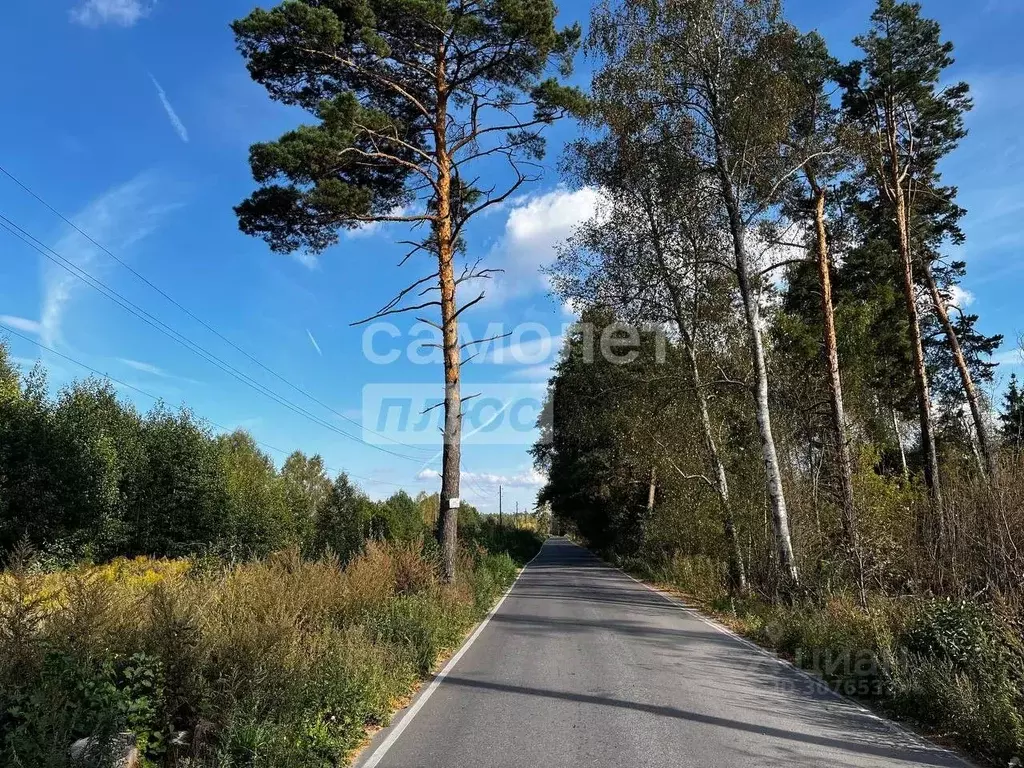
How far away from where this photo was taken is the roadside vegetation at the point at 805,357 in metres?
9.09

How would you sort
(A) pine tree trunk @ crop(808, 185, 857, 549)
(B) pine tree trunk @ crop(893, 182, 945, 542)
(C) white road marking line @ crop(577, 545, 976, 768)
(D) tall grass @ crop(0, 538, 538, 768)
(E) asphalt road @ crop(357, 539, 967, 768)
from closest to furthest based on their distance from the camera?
(D) tall grass @ crop(0, 538, 538, 768)
(E) asphalt road @ crop(357, 539, 967, 768)
(C) white road marking line @ crop(577, 545, 976, 768)
(A) pine tree trunk @ crop(808, 185, 857, 549)
(B) pine tree trunk @ crop(893, 182, 945, 542)

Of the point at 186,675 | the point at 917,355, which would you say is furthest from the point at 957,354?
the point at 186,675

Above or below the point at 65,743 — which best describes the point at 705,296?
above

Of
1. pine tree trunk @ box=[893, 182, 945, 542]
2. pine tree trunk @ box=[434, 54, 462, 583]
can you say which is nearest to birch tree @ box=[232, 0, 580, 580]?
pine tree trunk @ box=[434, 54, 462, 583]

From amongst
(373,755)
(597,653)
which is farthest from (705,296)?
(373,755)

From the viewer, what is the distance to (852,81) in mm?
18000

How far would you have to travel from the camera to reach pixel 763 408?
580 inches

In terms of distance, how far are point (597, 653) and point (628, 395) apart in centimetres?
1436

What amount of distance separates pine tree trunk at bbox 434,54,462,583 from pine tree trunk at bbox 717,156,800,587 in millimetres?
6370

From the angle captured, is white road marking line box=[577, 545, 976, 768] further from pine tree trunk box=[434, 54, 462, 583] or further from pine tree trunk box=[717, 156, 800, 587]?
pine tree trunk box=[434, 54, 462, 583]

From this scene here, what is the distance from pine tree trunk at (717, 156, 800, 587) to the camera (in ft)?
46.4

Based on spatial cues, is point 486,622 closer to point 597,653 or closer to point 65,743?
point 597,653

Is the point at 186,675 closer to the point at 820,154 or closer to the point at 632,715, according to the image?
the point at 632,715

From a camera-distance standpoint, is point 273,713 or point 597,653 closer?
point 273,713
